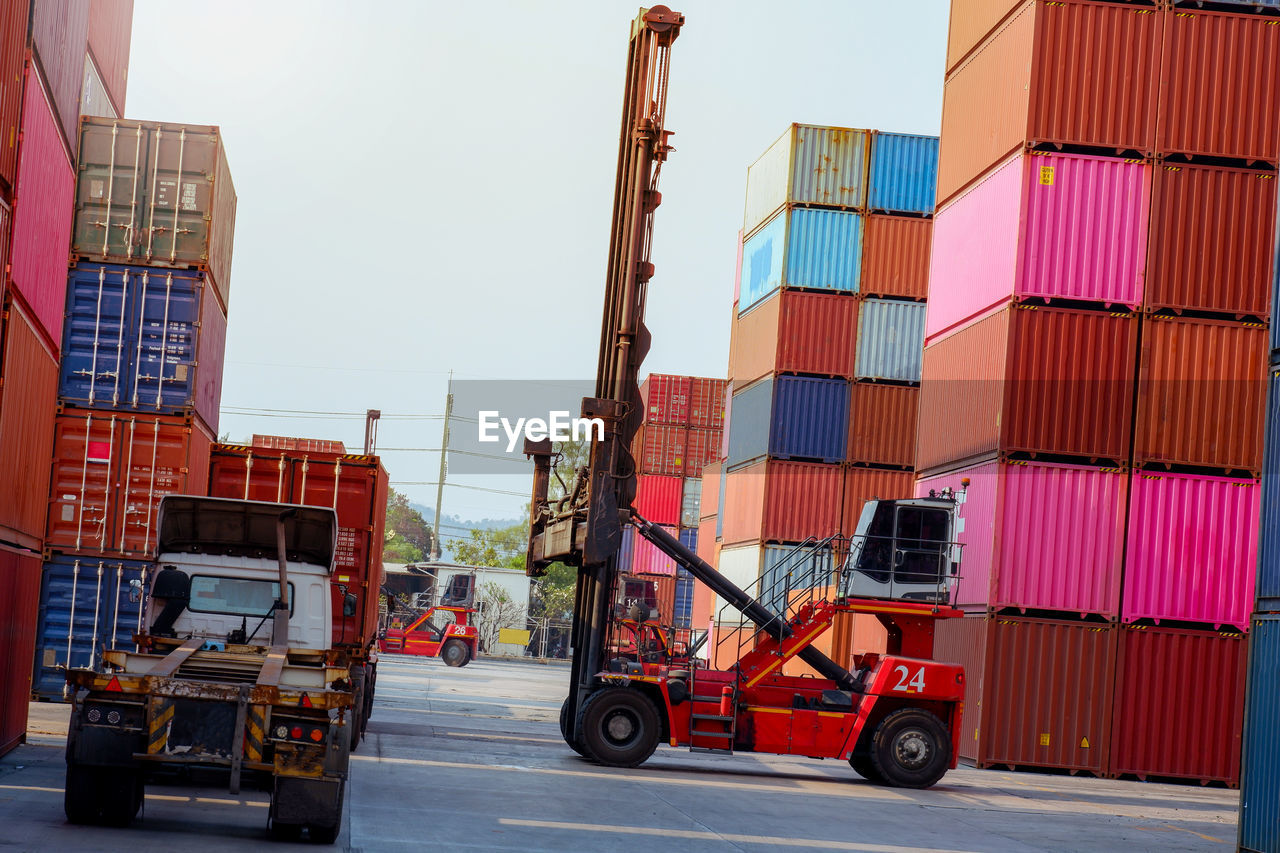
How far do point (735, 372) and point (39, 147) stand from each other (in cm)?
2650

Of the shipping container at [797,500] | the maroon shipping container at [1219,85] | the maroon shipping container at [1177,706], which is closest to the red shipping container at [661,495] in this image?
the shipping container at [797,500]

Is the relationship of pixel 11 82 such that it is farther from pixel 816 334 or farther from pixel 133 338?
pixel 816 334

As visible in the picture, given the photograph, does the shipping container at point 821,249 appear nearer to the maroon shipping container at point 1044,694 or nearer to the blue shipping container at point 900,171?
the blue shipping container at point 900,171

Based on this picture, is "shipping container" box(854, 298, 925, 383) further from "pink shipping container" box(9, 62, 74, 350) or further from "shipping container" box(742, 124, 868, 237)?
"pink shipping container" box(9, 62, 74, 350)

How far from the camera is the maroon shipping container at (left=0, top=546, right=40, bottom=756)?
1320 centimetres

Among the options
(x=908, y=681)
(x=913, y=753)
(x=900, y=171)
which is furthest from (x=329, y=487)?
(x=900, y=171)

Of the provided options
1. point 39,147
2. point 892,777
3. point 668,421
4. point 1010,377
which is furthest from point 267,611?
point 668,421

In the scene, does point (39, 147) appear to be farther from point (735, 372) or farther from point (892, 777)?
point (735, 372)

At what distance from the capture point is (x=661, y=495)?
6312 centimetres

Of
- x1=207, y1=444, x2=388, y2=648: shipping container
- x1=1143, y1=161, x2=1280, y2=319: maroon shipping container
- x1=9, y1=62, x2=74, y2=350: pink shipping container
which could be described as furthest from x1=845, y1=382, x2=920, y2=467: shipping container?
x1=9, y1=62, x2=74, y2=350: pink shipping container

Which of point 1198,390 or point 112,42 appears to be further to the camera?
point 112,42

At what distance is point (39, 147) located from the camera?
13711 mm

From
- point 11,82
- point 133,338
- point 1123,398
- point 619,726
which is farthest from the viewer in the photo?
point 1123,398

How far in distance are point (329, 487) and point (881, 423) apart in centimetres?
1796
